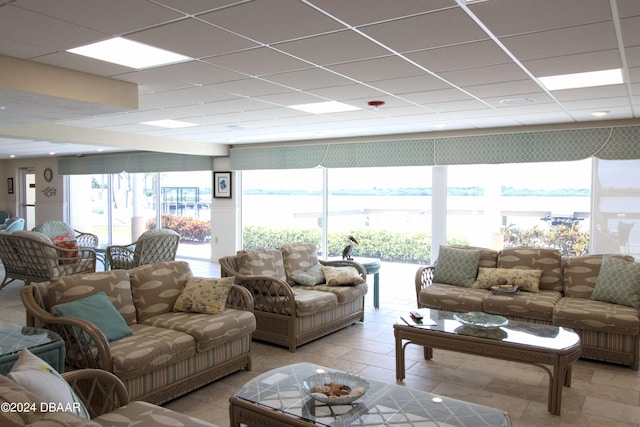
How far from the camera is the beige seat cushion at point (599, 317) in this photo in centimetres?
407

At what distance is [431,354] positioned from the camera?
14.1ft

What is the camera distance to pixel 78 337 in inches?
117

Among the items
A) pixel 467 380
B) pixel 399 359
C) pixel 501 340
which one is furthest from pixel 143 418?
pixel 467 380

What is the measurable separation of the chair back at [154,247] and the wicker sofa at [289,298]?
2560 mm

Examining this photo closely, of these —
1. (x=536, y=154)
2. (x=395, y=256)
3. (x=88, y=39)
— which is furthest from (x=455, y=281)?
(x=88, y=39)

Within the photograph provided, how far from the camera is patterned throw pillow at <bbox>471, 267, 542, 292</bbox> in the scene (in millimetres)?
4957

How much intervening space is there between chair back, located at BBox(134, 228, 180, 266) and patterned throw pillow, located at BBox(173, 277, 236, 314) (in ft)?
10.5

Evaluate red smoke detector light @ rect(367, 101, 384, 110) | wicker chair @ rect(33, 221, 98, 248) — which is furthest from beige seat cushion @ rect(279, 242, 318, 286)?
wicker chair @ rect(33, 221, 98, 248)

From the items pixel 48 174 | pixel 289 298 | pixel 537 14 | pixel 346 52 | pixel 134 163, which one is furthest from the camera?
pixel 48 174

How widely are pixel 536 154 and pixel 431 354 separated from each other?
127 inches

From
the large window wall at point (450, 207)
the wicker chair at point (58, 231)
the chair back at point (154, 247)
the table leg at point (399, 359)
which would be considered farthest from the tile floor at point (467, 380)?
the wicker chair at point (58, 231)

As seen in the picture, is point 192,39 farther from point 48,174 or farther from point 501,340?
point 48,174

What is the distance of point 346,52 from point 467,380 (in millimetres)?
2664

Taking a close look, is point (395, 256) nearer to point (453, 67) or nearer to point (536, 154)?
point (536, 154)
